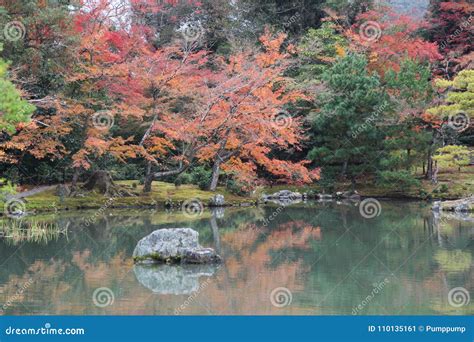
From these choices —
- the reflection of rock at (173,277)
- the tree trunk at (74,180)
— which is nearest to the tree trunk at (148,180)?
the tree trunk at (74,180)

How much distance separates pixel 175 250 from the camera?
11.1 meters

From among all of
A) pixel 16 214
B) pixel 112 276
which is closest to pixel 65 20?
pixel 16 214

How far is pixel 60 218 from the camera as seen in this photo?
18.3 metres

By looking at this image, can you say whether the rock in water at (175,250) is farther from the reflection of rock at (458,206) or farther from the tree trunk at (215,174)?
the tree trunk at (215,174)

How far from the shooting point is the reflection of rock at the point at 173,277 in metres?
9.05

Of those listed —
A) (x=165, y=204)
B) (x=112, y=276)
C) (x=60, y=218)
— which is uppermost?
(x=165, y=204)

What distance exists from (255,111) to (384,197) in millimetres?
7719

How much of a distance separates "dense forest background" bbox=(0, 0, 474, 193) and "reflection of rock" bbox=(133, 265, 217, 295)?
917cm

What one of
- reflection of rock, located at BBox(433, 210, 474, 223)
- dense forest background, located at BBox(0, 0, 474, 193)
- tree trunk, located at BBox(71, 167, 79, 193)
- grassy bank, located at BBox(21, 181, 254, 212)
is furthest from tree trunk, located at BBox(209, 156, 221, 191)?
reflection of rock, located at BBox(433, 210, 474, 223)

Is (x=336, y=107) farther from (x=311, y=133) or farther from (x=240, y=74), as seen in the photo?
(x=240, y=74)

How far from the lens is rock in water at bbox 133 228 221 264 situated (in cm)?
1100

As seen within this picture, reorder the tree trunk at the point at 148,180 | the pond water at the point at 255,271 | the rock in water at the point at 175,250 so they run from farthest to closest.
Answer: the tree trunk at the point at 148,180 < the rock in water at the point at 175,250 < the pond water at the point at 255,271

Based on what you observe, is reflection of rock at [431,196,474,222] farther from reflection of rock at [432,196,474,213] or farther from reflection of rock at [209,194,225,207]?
reflection of rock at [209,194,225,207]

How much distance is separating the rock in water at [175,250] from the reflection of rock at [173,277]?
0.80 ft
